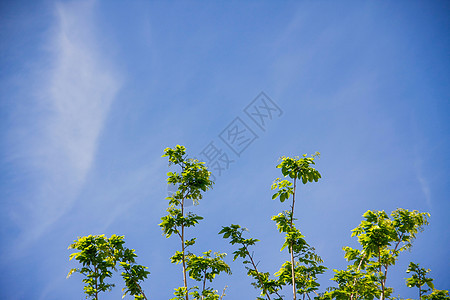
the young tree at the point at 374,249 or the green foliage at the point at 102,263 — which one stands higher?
the green foliage at the point at 102,263

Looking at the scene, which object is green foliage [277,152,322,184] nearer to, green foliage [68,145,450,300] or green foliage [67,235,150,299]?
green foliage [68,145,450,300]

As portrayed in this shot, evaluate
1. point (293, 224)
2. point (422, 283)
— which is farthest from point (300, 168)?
point (422, 283)

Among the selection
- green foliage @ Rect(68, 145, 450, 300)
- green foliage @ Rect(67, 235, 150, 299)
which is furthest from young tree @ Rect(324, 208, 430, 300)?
green foliage @ Rect(67, 235, 150, 299)

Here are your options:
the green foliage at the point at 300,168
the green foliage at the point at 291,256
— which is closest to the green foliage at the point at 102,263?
the green foliage at the point at 291,256

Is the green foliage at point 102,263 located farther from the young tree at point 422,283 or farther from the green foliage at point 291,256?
the young tree at point 422,283

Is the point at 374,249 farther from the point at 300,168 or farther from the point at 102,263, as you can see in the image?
the point at 102,263

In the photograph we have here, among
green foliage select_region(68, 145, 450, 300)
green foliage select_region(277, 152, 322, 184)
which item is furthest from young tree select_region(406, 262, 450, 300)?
green foliage select_region(277, 152, 322, 184)

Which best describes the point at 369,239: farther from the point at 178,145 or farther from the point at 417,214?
the point at 178,145

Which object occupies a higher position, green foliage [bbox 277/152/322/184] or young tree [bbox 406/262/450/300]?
green foliage [bbox 277/152/322/184]

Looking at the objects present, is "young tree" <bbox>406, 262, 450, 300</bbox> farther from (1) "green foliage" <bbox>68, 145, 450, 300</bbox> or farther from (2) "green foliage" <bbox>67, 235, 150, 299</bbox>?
(2) "green foliage" <bbox>67, 235, 150, 299</bbox>

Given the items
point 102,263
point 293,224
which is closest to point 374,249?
point 293,224

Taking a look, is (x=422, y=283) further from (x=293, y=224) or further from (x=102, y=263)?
(x=102, y=263)

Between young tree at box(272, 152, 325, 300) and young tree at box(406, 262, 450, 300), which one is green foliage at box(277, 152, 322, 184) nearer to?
young tree at box(272, 152, 325, 300)

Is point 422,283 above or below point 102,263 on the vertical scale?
below
